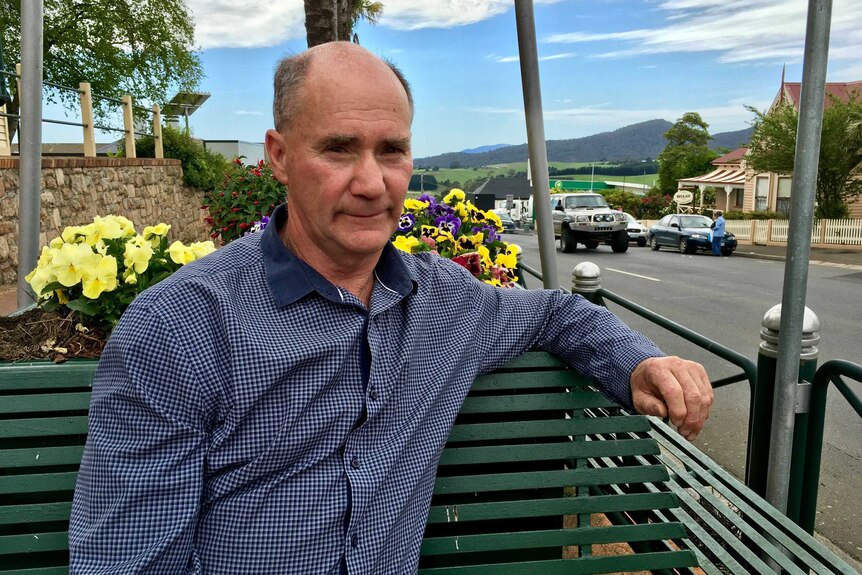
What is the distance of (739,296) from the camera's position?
12.5 metres

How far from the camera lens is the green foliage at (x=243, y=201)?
6.34m

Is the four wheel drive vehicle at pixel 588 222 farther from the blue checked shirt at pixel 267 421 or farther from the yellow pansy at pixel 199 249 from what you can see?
the blue checked shirt at pixel 267 421

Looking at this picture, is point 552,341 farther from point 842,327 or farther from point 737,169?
point 737,169

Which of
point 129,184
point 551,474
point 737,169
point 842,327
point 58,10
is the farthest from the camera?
point 737,169

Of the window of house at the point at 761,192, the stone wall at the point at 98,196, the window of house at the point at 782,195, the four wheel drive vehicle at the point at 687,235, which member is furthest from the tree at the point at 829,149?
the stone wall at the point at 98,196

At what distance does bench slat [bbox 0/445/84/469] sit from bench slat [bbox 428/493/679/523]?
0.87 m

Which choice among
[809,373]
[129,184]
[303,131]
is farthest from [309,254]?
[129,184]

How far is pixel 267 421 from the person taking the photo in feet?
4.79

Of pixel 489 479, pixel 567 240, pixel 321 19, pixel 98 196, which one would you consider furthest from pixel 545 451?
pixel 567 240

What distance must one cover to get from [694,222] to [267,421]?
994 inches

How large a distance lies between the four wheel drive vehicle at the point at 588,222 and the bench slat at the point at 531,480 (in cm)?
2234

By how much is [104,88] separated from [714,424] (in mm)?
21269

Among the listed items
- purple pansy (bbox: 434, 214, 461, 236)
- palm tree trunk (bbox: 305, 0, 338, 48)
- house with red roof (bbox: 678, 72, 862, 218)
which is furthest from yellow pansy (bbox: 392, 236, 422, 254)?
house with red roof (bbox: 678, 72, 862, 218)

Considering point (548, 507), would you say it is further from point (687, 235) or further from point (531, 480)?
point (687, 235)
